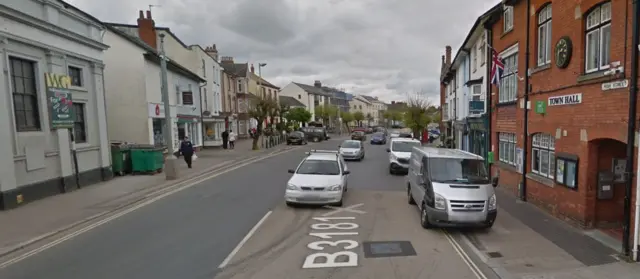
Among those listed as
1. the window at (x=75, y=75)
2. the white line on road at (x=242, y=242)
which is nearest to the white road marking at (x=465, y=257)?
the white line on road at (x=242, y=242)

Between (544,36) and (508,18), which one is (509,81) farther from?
(544,36)

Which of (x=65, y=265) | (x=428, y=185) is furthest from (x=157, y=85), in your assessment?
(x=428, y=185)

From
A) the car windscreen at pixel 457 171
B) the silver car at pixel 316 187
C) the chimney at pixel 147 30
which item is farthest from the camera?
the chimney at pixel 147 30

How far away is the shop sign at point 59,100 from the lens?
38.2 feet

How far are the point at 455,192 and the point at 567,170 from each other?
2966 mm

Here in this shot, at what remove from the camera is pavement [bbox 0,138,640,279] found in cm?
557

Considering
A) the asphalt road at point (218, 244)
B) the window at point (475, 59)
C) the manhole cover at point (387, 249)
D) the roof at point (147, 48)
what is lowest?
the manhole cover at point (387, 249)

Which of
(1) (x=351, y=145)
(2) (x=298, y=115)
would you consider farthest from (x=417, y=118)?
(2) (x=298, y=115)

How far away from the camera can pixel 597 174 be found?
7418 mm

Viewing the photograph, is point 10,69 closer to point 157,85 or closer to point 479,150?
point 157,85

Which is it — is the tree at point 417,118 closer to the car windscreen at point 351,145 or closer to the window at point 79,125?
the car windscreen at point 351,145

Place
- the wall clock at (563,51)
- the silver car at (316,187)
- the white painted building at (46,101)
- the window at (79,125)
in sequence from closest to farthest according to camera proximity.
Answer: the wall clock at (563,51)
the silver car at (316,187)
the white painted building at (46,101)
the window at (79,125)

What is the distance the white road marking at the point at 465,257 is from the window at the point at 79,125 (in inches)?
543

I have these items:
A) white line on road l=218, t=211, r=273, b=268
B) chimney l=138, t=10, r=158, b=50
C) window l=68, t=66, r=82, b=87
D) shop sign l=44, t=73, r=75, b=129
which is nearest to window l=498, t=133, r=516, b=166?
white line on road l=218, t=211, r=273, b=268
